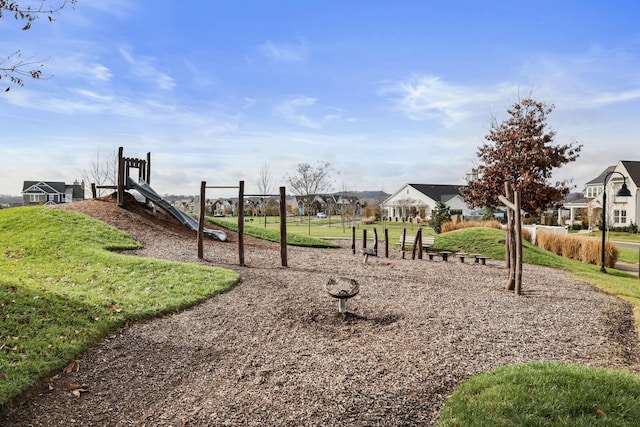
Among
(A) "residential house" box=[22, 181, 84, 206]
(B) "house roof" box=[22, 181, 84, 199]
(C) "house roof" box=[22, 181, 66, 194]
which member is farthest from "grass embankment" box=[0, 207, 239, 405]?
(C) "house roof" box=[22, 181, 66, 194]

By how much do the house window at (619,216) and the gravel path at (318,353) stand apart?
1425 inches

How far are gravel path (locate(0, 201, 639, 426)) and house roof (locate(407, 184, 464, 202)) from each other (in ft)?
154

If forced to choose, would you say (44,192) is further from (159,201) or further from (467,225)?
(467,225)

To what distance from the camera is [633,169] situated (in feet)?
136

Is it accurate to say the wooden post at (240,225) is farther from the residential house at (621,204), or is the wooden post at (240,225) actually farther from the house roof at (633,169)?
the house roof at (633,169)

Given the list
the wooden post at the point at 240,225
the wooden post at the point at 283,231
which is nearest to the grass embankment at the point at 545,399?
the wooden post at the point at 283,231

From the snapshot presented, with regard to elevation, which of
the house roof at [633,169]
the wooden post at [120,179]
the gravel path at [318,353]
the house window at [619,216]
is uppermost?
the house roof at [633,169]

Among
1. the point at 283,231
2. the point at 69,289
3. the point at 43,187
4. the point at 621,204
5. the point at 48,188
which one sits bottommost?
the point at 69,289

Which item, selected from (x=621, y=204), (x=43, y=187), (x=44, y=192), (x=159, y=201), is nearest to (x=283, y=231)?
(x=159, y=201)

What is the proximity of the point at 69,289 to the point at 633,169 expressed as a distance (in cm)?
4840

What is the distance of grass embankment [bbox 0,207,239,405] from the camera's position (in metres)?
5.79

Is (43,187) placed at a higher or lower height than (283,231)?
higher

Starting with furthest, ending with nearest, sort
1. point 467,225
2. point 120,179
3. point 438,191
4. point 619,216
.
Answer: point 438,191 → point 619,216 → point 467,225 → point 120,179

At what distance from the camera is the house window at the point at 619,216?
39.7m
